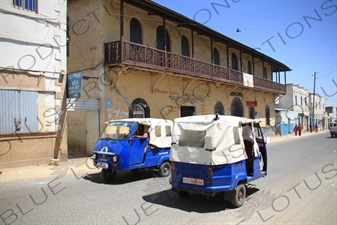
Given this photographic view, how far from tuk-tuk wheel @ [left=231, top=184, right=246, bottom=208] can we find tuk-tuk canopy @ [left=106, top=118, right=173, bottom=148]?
13.0 feet

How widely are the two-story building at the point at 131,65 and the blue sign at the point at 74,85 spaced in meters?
0.31

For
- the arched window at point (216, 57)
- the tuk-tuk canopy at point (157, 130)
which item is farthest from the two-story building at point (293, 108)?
the tuk-tuk canopy at point (157, 130)

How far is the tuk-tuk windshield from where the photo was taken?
30.1 ft

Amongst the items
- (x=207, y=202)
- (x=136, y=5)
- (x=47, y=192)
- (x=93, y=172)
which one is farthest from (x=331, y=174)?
(x=136, y=5)

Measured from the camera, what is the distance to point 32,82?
475 inches

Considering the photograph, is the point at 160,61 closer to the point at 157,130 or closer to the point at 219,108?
the point at 157,130

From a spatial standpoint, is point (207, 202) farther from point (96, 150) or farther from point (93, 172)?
point (93, 172)

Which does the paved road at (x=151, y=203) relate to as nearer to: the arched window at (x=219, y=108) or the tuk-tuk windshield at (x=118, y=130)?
the tuk-tuk windshield at (x=118, y=130)

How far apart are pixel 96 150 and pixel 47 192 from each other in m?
1.97

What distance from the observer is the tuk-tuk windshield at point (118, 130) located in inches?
362

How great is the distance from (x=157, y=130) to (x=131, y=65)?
5983 mm

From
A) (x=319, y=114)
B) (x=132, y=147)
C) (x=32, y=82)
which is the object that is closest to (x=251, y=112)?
(x=32, y=82)

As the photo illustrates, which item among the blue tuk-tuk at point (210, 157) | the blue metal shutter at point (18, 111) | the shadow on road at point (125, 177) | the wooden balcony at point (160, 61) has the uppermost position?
the wooden balcony at point (160, 61)

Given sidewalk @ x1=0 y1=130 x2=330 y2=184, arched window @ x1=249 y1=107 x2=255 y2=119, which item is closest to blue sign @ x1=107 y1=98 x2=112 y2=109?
sidewalk @ x1=0 y1=130 x2=330 y2=184
